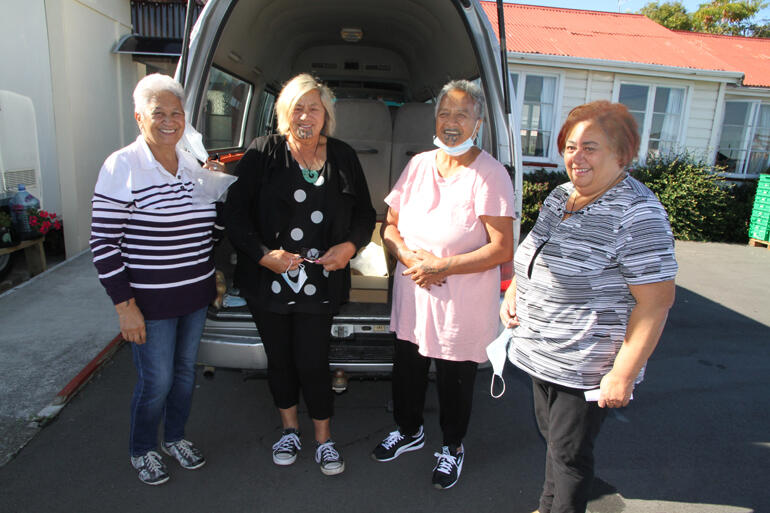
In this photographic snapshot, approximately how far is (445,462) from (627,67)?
11.3 m

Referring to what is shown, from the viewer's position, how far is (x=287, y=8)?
4.08 m

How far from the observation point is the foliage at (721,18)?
2795cm

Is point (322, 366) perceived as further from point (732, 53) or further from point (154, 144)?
point (732, 53)

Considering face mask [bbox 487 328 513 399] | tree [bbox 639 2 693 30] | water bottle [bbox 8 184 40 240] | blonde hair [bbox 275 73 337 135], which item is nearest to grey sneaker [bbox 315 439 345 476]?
face mask [bbox 487 328 513 399]

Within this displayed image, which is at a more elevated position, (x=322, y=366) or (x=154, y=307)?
(x=154, y=307)

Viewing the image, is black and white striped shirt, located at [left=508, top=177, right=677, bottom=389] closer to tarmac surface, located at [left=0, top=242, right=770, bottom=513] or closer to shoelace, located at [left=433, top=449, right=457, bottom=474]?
shoelace, located at [left=433, top=449, right=457, bottom=474]

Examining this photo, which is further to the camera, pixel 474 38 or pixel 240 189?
pixel 474 38

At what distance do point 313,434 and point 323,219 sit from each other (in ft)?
4.72

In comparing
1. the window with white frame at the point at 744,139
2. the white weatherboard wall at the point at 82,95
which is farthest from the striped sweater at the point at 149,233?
the window with white frame at the point at 744,139

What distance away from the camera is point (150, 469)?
256 centimetres

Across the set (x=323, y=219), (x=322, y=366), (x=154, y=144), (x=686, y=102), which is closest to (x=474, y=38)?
(x=323, y=219)

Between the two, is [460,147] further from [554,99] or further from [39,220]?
[554,99]

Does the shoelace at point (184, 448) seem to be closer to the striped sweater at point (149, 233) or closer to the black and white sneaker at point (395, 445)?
the striped sweater at point (149, 233)

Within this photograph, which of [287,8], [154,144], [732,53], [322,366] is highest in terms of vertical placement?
[732,53]
